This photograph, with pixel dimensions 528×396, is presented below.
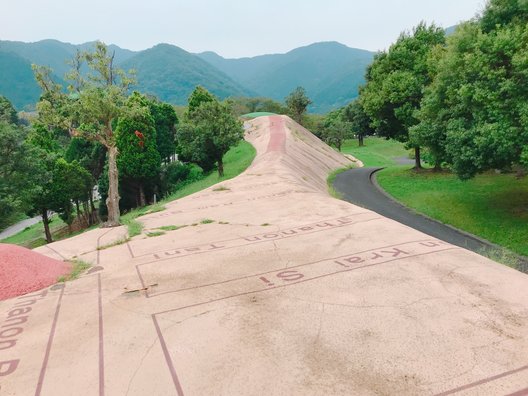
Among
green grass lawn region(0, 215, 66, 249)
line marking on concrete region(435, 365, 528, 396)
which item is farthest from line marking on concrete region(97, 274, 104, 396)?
green grass lawn region(0, 215, 66, 249)

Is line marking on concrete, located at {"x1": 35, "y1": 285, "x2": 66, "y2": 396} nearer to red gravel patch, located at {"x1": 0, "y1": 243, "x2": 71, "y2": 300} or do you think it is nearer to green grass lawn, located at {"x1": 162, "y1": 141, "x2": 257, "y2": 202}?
red gravel patch, located at {"x1": 0, "y1": 243, "x2": 71, "y2": 300}

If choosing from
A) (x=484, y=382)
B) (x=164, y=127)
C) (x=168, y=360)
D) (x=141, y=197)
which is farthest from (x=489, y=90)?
(x=164, y=127)

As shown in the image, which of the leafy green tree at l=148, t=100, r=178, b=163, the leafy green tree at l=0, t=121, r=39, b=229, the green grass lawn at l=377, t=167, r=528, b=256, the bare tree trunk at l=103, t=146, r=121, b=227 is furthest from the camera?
the leafy green tree at l=148, t=100, r=178, b=163

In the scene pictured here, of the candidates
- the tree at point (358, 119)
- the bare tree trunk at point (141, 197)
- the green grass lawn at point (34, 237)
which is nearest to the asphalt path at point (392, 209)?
the bare tree trunk at point (141, 197)

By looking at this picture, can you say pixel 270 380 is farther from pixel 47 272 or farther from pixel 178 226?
pixel 178 226

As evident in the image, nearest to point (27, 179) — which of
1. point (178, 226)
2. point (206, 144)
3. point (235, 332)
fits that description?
point (206, 144)
